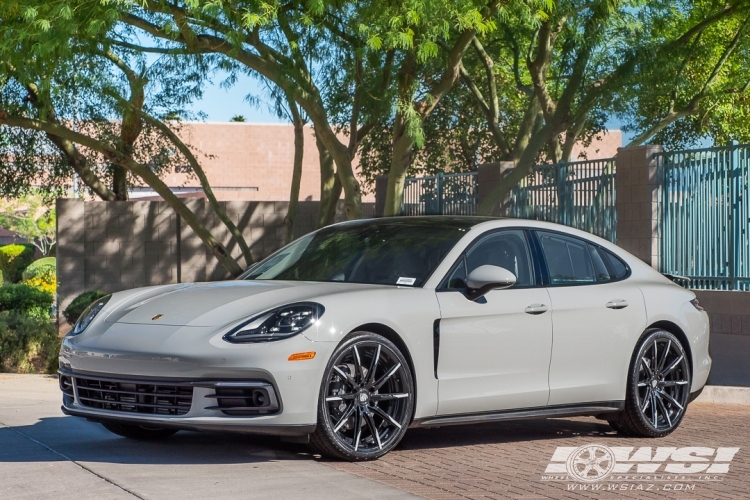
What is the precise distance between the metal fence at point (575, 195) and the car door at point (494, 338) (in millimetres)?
6369

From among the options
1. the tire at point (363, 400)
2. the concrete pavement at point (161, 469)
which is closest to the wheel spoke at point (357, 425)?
the tire at point (363, 400)

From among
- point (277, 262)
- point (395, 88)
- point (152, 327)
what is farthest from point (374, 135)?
point (152, 327)

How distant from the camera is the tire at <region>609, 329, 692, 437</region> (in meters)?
8.16

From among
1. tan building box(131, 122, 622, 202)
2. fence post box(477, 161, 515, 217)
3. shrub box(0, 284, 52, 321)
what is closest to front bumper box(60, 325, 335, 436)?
fence post box(477, 161, 515, 217)

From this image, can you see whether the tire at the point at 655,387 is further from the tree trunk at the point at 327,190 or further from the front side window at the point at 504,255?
the tree trunk at the point at 327,190

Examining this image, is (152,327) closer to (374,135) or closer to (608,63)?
(608,63)

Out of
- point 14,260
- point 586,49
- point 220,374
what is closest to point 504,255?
point 220,374

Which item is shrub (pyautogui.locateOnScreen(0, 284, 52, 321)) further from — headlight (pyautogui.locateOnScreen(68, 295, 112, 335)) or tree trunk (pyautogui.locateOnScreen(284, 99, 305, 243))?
headlight (pyautogui.locateOnScreen(68, 295, 112, 335))

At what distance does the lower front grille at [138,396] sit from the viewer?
255 inches

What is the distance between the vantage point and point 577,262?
8.22m

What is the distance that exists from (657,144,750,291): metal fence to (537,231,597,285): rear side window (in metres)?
5.02

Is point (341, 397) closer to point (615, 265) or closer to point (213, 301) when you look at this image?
point (213, 301)

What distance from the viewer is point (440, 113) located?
2473 cm

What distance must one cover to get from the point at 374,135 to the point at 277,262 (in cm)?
1600
